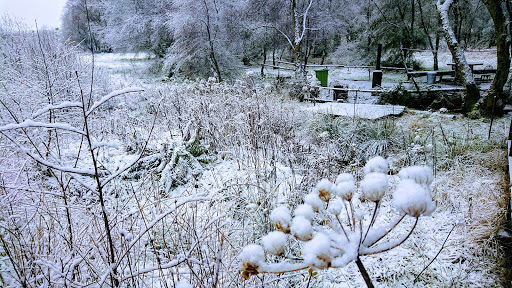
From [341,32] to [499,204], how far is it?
45.4ft

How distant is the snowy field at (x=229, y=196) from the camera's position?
1.70 meters

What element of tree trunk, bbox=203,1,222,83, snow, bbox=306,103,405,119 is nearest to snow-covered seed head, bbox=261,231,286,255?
snow, bbox=306,103,405,119

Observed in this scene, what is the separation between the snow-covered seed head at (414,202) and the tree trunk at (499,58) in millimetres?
6647

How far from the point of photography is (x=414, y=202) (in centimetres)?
55

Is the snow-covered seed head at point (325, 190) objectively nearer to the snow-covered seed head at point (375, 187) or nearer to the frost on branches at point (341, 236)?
the frost on branches at point (341, 236)

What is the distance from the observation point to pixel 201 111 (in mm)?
5559

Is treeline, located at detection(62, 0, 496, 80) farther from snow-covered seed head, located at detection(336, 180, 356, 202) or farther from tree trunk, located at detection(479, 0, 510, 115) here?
snow-covered seed head, located at detection(336, 180, 356, 202)

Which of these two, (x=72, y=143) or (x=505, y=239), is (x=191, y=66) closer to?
(x=72, y=143)

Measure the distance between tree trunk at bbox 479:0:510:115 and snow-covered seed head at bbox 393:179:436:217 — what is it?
665 cm

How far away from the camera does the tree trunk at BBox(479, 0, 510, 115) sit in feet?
18.5

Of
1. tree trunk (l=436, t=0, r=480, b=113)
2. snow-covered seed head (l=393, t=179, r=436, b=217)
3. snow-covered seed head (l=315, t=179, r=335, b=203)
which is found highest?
tree trunk (l=436, t=0, r=480, b=113)

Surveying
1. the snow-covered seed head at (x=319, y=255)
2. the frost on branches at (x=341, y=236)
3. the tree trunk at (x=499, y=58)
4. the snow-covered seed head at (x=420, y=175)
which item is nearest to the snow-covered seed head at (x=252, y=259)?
the frost on branches at (x=341, y=236)

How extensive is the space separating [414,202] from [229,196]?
103 inches

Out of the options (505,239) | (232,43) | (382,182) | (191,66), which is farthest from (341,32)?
(382,182)
